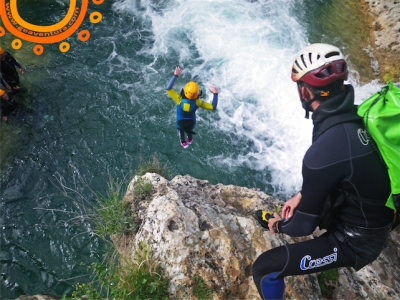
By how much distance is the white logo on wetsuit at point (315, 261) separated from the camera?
267 cm

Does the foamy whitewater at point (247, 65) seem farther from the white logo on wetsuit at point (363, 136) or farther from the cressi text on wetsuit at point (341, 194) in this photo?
the white logo on wetsuit at point (363, 136)

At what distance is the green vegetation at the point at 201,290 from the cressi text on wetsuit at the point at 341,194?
3.31 ft

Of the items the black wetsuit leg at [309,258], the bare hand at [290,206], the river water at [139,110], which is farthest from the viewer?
the river water at [139,110]

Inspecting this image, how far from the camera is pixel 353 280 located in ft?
13.0

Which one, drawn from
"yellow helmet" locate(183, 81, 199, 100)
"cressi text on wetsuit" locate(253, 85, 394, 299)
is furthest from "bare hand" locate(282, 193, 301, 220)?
"yellow helmet" locate(183, 81, 199, 100)

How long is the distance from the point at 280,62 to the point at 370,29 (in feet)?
12.3

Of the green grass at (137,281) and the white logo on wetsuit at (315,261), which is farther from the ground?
the white logo on wetsuit at (315,261)

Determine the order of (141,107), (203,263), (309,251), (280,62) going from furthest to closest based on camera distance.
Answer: (280,62) → (141,107) → (203,263) → (309,251)

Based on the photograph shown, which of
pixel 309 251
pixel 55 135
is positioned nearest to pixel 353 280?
pixel 309 251

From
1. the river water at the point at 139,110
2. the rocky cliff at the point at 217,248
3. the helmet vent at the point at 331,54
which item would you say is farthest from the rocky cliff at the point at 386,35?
the helmet vent at the point at 331,54

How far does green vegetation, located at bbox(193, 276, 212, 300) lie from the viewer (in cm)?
338

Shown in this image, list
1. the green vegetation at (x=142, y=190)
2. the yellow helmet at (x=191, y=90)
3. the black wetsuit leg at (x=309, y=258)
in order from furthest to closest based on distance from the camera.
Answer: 1. the yellow helmet at (x=191, y=90)
2. the green vegetation at (x=142, y=190)
3. the black wetsuit leg at (x=309, y=258)

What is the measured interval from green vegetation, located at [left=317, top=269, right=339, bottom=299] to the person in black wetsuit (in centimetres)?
118

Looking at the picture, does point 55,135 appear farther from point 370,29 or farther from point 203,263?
point 370,29
